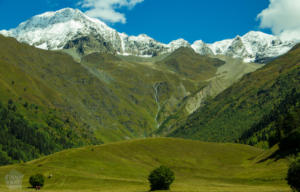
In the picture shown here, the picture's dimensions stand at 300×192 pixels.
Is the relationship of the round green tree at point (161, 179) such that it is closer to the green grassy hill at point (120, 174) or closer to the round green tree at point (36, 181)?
the green grassy hill at point (120, 174)

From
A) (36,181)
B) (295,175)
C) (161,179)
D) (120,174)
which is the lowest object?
(295,175)

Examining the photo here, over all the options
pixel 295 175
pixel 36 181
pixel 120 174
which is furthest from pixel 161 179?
pixel 120 174

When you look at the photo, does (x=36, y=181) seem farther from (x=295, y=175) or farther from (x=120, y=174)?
(x=295, y=175)

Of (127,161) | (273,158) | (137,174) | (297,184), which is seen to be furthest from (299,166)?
(127,161)

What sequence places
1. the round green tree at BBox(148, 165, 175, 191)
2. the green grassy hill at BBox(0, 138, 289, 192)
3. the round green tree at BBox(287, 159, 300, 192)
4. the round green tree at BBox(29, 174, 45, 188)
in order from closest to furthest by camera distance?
the round green tree at BBox(287, 159, 300, 192), the round green tree at BBox(148, 165, 175, 191), the green grassy hill at BBox(0, 138, 289, 192), the round green tree at BBox(29, 174, 45, 188)

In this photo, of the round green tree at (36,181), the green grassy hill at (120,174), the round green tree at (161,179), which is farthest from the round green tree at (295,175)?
the round green tree at (36,181)

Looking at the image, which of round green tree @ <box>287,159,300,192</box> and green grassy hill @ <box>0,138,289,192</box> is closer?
round green tree @ <box>287,159,300,192</box>

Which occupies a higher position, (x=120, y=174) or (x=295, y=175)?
(x=120, y=174)

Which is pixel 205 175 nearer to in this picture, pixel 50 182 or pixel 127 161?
pixel 127 161

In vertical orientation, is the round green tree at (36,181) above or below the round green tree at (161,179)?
above

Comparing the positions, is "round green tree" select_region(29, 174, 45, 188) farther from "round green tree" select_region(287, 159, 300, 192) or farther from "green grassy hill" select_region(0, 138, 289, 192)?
"round green tree" select_region(287, 159, 300, 192)

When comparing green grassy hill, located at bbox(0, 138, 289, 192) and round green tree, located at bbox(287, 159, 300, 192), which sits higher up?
green grassy hill, located at bbox(0, 138, 289, 192)

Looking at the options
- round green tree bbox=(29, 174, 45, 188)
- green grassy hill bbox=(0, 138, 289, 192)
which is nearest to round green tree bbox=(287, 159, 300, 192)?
green grassy hill bbox=(0, 138, 289, 192)

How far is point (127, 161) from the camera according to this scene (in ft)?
647
